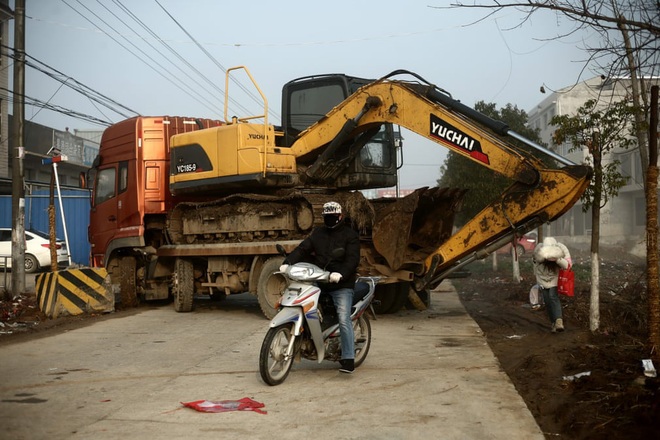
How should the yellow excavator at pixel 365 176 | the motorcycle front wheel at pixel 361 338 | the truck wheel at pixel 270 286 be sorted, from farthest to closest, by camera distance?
the truck wheel at pixel 270 286, the yellow excavator at pixel 365 176, the motorcycle front wheel at pixel 361 338

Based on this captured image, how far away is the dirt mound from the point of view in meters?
5.25

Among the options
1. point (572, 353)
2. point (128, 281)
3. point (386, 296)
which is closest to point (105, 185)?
point (128, 281)

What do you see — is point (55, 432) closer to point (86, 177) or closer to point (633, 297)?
point (633, 297)

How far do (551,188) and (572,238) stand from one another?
139ft

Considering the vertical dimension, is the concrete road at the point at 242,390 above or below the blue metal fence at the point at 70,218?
below

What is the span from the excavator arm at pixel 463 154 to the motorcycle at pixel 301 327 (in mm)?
3506

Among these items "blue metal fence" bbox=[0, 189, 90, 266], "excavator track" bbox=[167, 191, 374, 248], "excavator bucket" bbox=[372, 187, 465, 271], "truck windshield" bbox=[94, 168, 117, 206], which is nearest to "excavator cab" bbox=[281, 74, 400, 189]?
"excavator track" bbox=[167, 191, 374, 248]

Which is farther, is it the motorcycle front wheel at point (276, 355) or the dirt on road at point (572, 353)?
the motorcycle front wheel at point (276, 355)

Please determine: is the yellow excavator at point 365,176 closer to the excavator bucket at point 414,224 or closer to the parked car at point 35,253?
the excavator bucket at point 414,224

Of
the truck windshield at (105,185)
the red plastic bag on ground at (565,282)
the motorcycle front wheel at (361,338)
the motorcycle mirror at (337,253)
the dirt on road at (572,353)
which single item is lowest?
the dirt on road at (572,353)

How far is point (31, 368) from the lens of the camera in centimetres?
788

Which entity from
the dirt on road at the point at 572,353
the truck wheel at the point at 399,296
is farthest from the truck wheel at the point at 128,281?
the truck wheel at the point at 399,296

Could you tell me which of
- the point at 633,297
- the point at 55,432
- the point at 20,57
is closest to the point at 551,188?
the point at 633,297

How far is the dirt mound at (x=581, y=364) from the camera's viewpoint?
5246 mm
